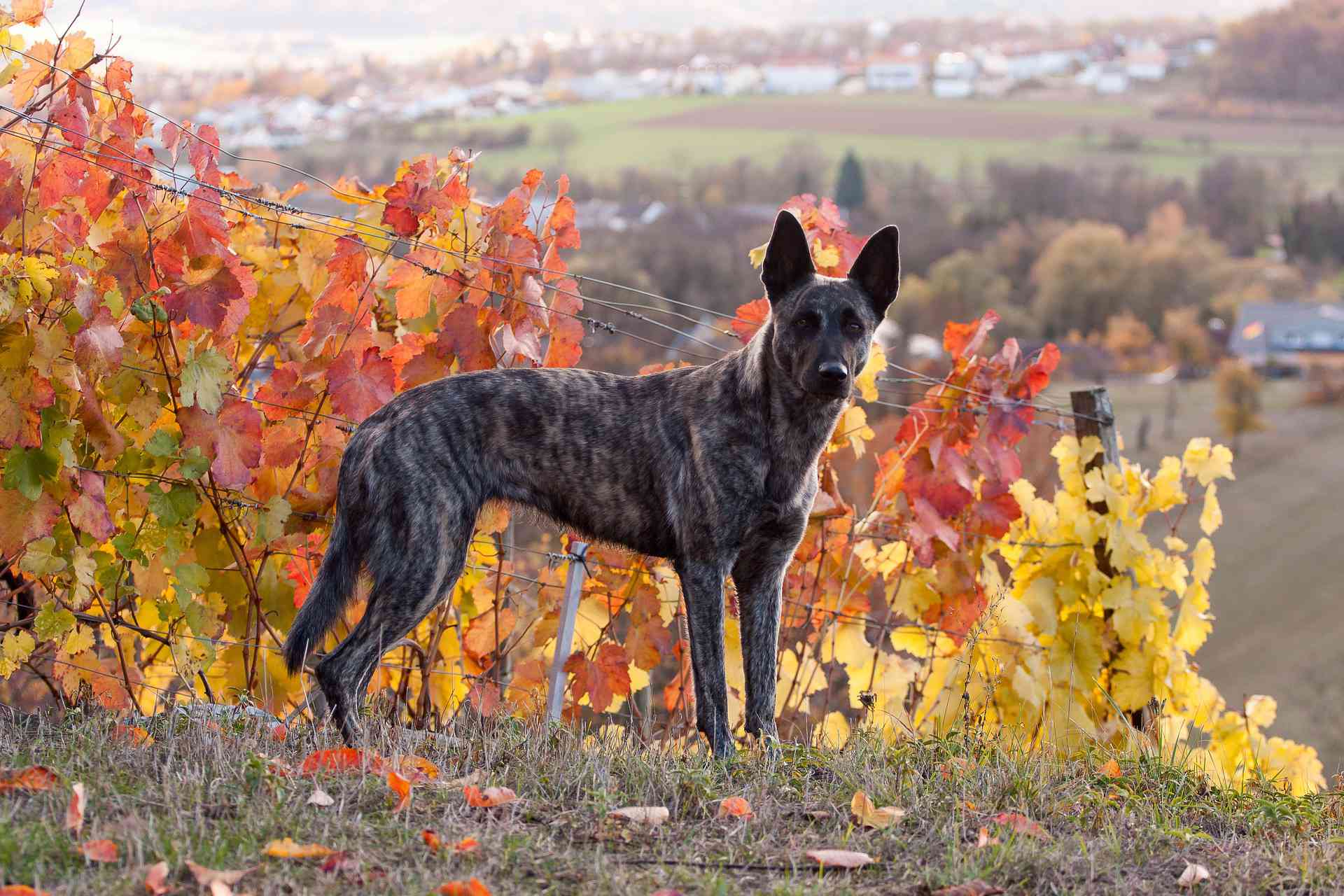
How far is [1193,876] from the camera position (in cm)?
345

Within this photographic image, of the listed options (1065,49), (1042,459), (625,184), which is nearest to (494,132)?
(625,184)

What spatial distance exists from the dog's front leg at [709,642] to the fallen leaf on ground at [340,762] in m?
1.27

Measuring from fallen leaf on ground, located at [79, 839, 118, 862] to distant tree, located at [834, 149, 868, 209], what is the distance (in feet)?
243

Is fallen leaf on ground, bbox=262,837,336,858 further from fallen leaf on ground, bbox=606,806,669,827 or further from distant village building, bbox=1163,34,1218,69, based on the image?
distant village building, bbox=1163,34,1218,69

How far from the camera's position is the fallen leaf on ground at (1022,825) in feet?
11.9

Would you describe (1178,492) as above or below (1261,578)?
above

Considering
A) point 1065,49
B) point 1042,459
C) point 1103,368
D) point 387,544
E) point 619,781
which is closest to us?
point 619,781

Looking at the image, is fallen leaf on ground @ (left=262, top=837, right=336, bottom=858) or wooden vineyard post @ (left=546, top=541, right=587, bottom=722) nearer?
fallen leaf on ground @ (left=262, top=837, right=336, bottom=858)

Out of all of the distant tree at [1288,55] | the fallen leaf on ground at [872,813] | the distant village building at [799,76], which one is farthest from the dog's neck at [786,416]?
the distant village building at [799,76]

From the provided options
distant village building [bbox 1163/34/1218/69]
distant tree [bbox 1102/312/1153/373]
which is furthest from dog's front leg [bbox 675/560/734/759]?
distant village building [bbox 1163/34/1218/69]

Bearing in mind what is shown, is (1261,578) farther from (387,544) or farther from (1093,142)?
(1093,142)

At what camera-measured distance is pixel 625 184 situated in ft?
254

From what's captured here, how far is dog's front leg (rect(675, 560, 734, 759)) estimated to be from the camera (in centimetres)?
459

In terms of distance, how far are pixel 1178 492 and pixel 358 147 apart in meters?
58.5
